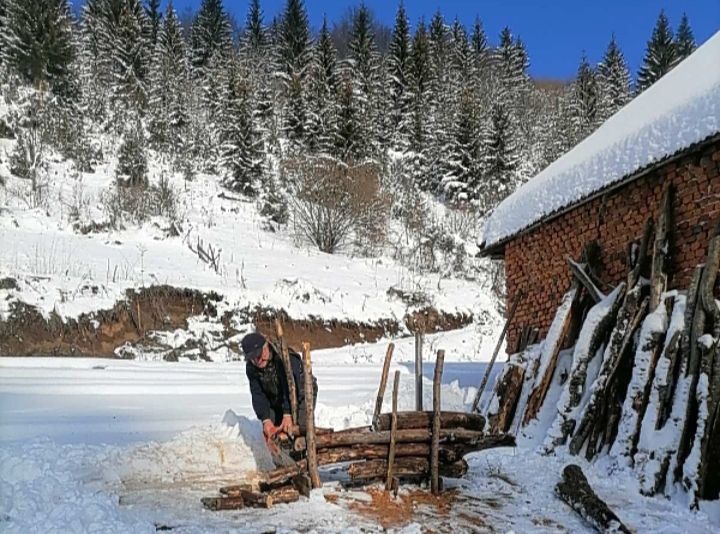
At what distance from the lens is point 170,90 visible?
34.9m

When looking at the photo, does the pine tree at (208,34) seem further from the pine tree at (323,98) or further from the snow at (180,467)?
the snow at (180,467)

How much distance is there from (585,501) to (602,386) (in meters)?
1.88

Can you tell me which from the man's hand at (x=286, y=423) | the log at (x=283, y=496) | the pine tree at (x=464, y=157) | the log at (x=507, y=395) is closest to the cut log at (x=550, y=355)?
the log at (x=507, y=395)

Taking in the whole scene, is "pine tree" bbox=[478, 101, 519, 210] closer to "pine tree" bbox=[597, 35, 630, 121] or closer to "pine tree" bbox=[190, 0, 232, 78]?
"pine tree" bbox=[597, 35, 630, 121]

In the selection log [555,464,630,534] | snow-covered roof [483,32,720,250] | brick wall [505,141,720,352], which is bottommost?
log [555,464,630,534]

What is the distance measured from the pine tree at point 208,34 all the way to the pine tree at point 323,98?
10.7 meters

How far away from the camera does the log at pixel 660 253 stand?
6730 millimetres

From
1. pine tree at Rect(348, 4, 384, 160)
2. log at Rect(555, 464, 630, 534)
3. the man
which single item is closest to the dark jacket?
the man

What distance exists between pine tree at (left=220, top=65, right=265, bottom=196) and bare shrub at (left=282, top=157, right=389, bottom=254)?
9.43 feet

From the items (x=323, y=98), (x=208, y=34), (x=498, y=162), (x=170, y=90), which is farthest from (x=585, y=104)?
(x=208, y=34)

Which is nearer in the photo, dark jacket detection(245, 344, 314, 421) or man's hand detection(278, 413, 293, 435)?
man's hand detection(278, 413, 293, 435)

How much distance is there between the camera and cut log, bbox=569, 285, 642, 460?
6.69 meters

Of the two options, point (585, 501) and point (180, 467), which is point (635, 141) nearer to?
point (585, 501)

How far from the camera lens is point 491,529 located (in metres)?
4.88
